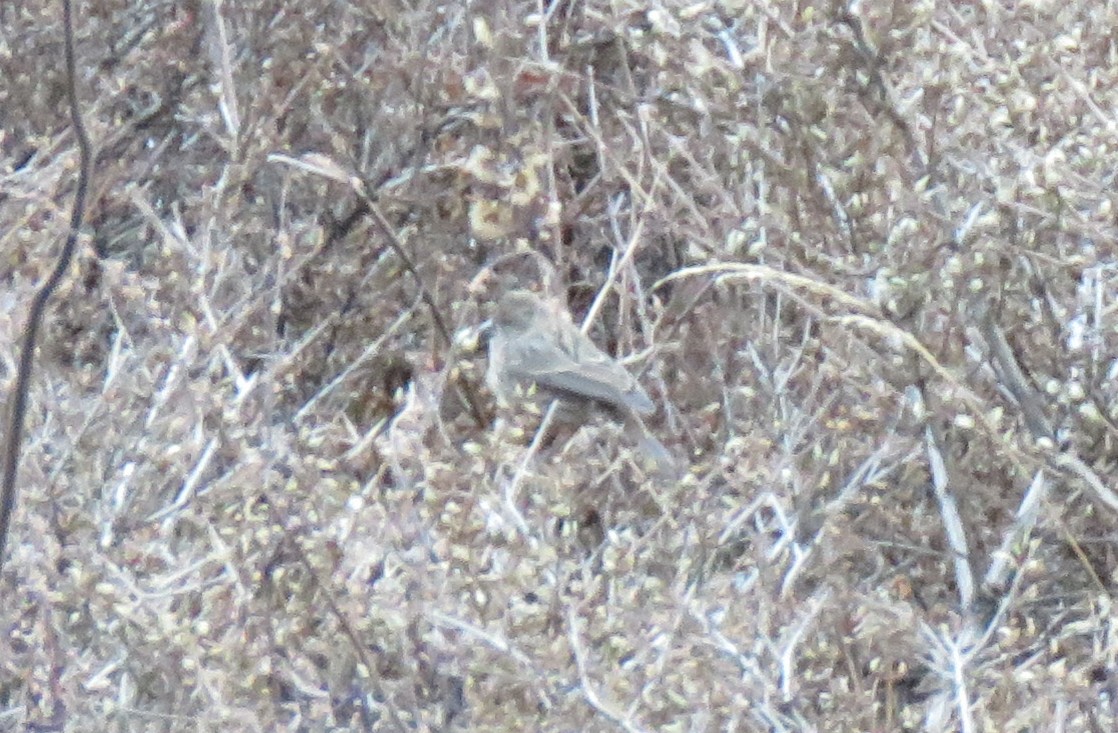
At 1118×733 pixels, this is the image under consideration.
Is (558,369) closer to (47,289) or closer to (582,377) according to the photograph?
(582,377)

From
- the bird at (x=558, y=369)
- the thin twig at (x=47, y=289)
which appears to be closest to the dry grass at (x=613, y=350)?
the bird at (x=558, y=369)

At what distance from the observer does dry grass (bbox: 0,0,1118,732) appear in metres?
3.79

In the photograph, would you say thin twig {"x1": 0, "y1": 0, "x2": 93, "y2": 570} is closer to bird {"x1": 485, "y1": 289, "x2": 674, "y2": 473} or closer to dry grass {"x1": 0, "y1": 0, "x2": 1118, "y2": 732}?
dry grass {"x1": 0, "y1": 0, "x2": 1118, "y2": 732}

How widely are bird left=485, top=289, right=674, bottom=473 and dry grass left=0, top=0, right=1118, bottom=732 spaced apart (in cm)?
11

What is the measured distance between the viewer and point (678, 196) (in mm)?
5949

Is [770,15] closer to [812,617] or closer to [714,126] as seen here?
[714,126]

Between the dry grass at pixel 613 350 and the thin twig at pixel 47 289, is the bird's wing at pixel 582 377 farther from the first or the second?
the thin twig at pixel 47 289

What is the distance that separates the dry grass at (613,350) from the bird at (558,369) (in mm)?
114

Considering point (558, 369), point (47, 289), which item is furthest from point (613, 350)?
point (47, 289)

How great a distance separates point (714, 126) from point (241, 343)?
1429mm

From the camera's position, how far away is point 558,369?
238 inches

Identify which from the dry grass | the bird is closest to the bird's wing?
the bird

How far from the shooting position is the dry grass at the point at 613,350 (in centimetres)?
379

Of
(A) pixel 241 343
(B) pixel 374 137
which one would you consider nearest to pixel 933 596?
(A) pixel 241 343
